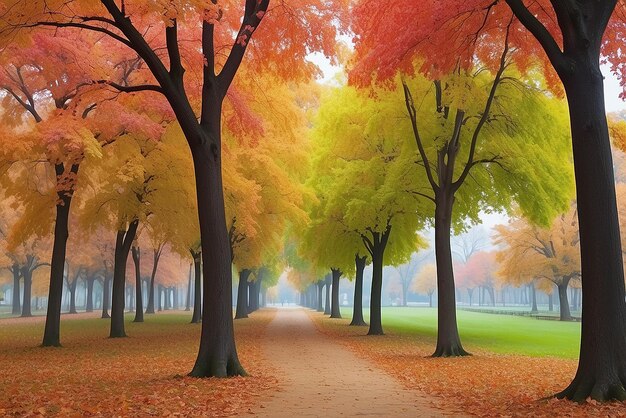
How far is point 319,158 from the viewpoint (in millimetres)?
25484

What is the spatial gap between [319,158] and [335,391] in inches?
671

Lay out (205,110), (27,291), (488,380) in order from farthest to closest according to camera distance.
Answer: (27,291), (205,110), (488,380)

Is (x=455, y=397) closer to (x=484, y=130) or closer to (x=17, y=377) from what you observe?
(x=17, y=377)

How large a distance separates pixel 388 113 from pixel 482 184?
427 cm

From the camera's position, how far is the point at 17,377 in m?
→ 11.1

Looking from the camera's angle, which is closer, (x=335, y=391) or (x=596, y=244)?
(x=596, y=244)

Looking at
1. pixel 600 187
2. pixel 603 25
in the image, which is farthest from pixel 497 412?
pixel 603 25

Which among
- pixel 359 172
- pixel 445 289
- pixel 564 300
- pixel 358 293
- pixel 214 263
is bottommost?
pixel 564 300

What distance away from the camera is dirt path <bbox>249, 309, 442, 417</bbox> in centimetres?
746

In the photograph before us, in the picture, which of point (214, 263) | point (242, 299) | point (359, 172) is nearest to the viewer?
point (214, 263)

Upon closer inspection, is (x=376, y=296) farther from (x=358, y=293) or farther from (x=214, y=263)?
(x=214, y=263)

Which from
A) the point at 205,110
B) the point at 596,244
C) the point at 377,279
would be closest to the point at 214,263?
the point at 205,110

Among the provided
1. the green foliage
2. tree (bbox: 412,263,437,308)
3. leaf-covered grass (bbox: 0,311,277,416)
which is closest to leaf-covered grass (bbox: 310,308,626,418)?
leaf-covered grass (bbox: 0,311,277,416)

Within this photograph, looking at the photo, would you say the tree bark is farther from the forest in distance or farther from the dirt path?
the dirt path
